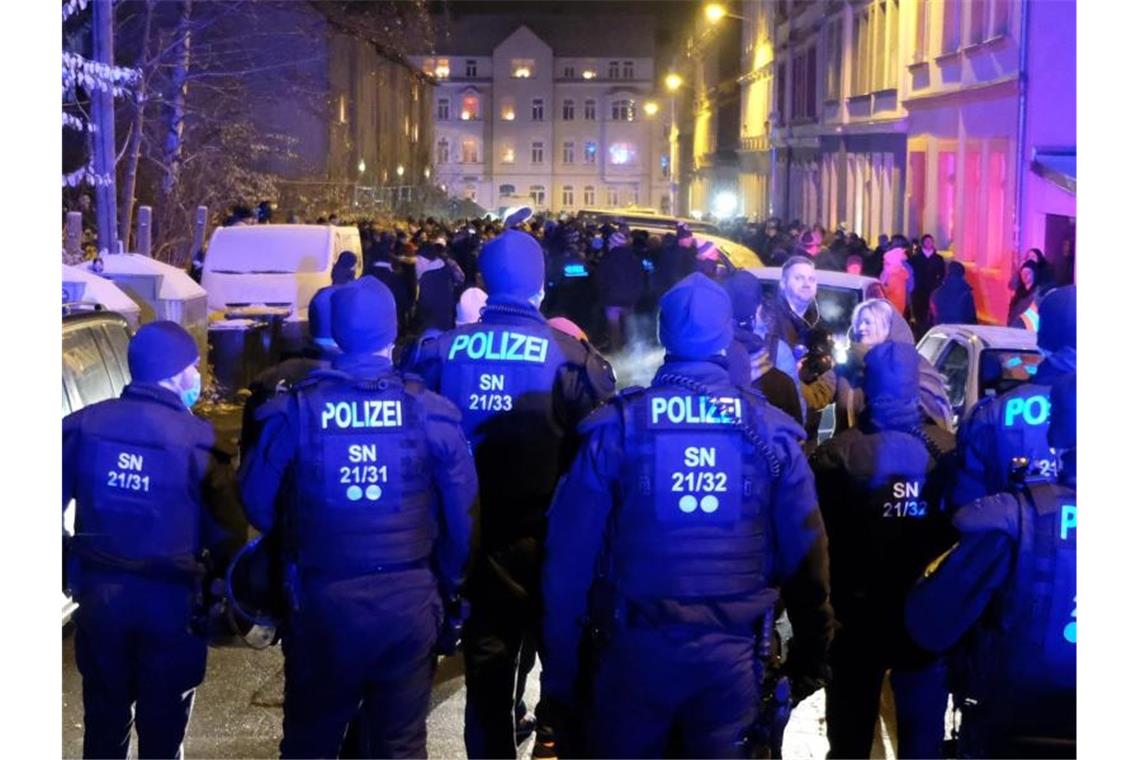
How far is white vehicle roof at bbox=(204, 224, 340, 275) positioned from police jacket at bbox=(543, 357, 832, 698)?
14863 millimetres

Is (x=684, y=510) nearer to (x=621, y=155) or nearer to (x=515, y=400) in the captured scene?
(x=515, y=400)

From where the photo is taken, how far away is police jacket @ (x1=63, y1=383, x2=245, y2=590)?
5098 millimetres

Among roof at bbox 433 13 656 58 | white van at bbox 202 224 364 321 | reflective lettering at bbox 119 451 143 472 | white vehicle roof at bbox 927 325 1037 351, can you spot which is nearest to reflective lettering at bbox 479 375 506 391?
reflective lettering at bbox 119 451 143 472

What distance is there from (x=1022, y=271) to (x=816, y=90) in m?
25.6

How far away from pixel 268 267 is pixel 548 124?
82.7m

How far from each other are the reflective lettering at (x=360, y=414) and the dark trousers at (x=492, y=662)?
3.40 ft

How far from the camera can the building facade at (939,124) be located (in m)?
19.9

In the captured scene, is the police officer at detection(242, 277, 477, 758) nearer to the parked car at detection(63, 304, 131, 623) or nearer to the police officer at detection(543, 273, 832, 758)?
the police officer at detection(543, 273, 832, 758)

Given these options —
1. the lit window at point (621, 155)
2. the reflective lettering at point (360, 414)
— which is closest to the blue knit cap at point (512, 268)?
the reflective lettering at point (360, 414)

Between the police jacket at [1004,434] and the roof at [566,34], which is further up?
the roof at [566,34]

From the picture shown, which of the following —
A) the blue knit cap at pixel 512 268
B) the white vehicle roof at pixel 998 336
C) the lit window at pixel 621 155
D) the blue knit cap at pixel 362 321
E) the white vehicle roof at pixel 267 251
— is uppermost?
the lit window at pixel 621 155

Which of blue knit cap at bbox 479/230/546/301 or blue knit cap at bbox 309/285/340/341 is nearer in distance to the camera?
blue knit cap at bbox 479/230/546/301

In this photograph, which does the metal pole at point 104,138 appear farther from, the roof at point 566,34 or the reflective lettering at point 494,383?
the roof at point 566,34

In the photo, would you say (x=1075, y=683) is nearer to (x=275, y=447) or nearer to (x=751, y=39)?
(x=275, y=447)
